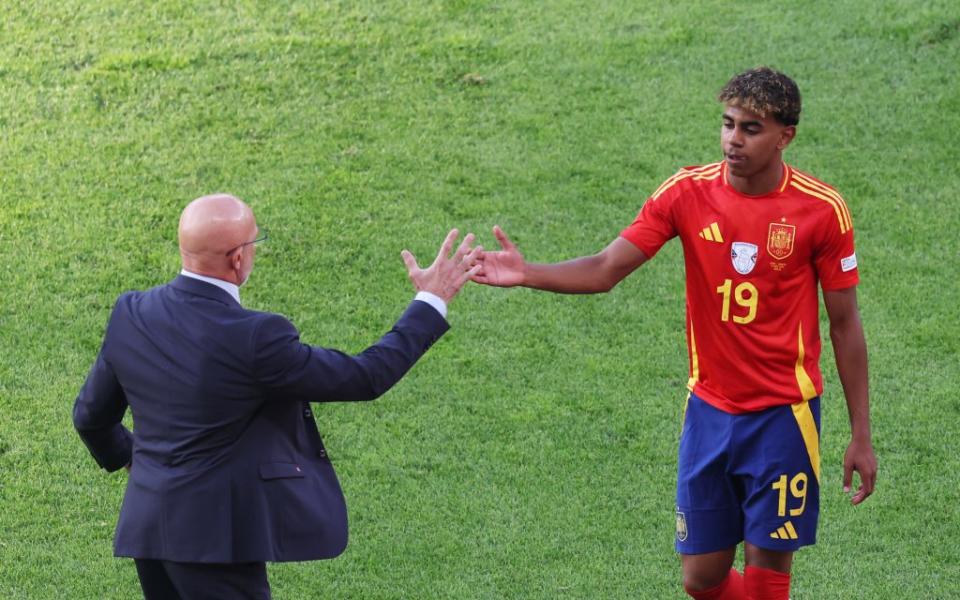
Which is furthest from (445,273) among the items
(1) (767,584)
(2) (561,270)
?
(1) (767,584)

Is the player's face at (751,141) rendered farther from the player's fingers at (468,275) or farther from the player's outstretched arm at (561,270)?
the player's fingers at (468,275)

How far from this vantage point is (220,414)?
4.14m

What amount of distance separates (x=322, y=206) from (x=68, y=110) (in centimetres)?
230

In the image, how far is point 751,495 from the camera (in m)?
4.90

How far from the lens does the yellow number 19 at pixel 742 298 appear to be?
480 centimetres

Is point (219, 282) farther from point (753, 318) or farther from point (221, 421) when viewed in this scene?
point (753, 318)

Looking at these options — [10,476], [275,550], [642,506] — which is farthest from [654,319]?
[275,550]

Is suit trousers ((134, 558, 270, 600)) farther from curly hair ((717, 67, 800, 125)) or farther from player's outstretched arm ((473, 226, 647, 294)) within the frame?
curly hair ((717, 67, 800, 125))

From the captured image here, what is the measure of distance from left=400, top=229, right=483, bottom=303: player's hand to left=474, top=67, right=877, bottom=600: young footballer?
103 mm

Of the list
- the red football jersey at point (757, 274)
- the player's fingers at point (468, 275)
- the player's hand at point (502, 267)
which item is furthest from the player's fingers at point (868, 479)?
the player's fingers at point (468, 275)

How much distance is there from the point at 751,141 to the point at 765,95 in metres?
0.16

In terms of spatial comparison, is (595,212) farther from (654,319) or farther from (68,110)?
(68,110)

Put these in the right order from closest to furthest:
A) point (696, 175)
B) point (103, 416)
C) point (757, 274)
A: point (103, 416) < point (757, 274) < point (696, 175)

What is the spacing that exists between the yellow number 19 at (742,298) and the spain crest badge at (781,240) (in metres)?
0.14
